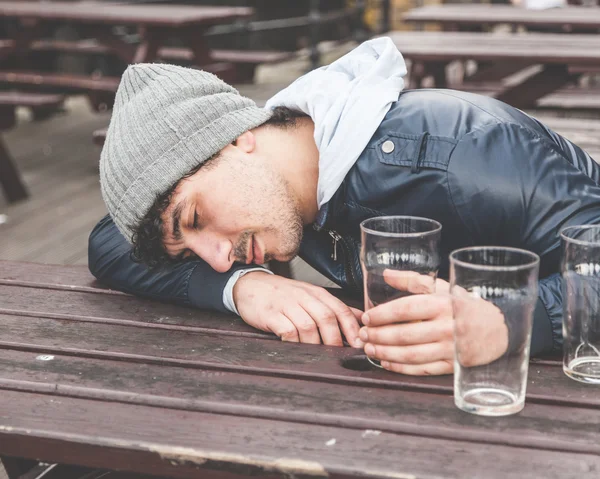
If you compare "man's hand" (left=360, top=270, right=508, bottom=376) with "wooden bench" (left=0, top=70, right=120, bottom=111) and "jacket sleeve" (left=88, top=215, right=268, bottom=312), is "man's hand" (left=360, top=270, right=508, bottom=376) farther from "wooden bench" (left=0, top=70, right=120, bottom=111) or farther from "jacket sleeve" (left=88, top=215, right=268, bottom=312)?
"wooden bench" (left=0, top=70, right=120, bottom=111)

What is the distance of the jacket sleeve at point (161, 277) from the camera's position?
1804 millimetres

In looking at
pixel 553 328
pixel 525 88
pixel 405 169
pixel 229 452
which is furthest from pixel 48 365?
pixel 525 88

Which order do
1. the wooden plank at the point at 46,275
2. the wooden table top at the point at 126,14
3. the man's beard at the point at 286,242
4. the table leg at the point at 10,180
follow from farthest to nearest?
the wooden table top at the point at 126,14 → the table leg at the point at 10,180 → the wooden plank at the point at 46,275 → the man's beard at the point at 286,242

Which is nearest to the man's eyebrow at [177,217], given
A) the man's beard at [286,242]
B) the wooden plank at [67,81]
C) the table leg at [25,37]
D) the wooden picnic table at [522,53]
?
the man's beard at [286,242]

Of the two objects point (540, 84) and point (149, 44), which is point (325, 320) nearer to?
point (540, 84)

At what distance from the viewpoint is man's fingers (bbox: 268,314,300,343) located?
5.23 ft

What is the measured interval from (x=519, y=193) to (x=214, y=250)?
0.66 m

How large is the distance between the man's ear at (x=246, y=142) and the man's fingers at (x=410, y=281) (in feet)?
2.08

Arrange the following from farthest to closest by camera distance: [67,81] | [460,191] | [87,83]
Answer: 1. [67,81]
2. [87,83]
3. [460,191]

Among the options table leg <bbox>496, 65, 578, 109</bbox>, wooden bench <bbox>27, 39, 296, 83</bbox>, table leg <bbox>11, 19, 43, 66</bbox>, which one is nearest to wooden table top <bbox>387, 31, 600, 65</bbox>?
table leg <bbox>496, 65, 578, 109</bbox>

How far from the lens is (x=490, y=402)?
123 cm

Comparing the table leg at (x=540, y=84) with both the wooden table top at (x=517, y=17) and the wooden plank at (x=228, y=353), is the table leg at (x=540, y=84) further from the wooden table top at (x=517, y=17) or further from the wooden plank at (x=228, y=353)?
the wooden plank at (x=228, y=353)

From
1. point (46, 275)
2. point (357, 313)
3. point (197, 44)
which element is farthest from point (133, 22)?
point (357, 313)

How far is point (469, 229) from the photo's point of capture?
1.66 metres
